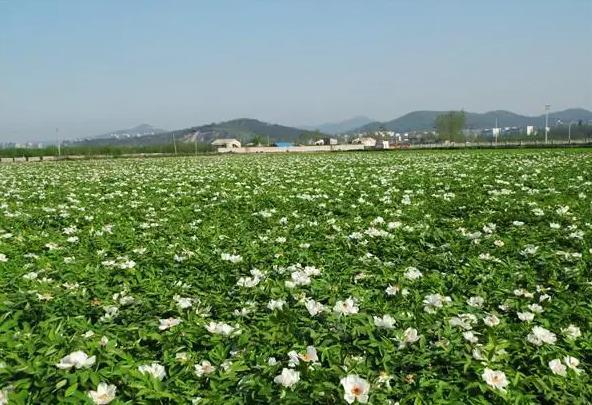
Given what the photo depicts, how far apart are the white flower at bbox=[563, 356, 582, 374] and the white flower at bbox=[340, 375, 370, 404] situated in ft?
4.61

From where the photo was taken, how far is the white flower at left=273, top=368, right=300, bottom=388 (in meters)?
2.64

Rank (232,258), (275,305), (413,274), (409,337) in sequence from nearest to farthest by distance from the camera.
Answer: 1. (409,337)
2. (275,305)
3. (413,274)
4. (232,258)

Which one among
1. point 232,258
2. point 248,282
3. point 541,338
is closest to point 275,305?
point 248,282

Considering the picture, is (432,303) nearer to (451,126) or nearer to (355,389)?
(355,389)

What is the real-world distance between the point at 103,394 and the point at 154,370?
0.35m

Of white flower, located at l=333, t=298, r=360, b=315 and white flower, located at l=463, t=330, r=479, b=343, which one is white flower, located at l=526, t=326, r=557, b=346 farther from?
white flower, located at l=333, t=298, r=360, b=315

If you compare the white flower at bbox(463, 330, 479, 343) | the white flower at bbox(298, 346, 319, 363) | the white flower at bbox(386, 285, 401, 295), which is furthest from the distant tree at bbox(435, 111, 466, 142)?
the white flower at bbox(298, 346, 319, 363)

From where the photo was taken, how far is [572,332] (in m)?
3.48

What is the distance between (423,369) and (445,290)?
1.70 m

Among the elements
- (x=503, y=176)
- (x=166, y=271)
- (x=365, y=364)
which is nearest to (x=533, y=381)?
(x=365, y=364)

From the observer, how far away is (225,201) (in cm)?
1119

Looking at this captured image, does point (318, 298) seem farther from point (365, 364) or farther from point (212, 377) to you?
point (212, 377)

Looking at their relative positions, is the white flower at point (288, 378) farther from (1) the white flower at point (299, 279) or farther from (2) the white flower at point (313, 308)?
(1) the white flower at point (299, 279)

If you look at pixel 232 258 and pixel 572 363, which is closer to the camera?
pixel 572 363
